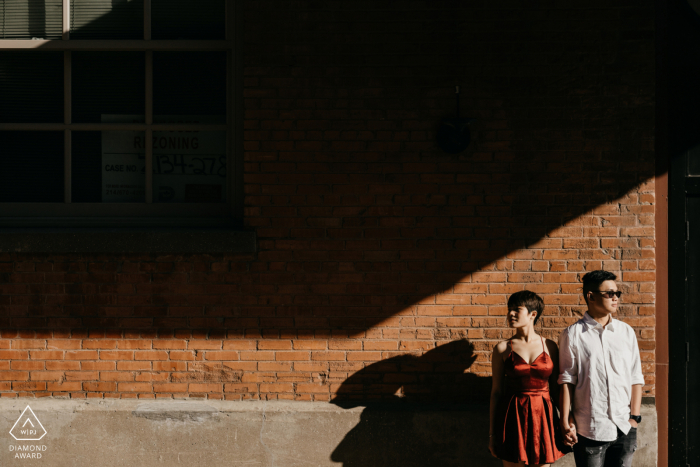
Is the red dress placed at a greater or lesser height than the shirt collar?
lesser

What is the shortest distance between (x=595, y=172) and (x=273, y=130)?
245 centimetres

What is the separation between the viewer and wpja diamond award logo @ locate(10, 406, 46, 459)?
3.66 meters

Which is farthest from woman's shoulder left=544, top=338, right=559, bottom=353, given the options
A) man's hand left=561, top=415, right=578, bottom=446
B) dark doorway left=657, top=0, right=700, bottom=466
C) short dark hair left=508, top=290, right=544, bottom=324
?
dark doorway left=657, top=0, right=700, bottom=466

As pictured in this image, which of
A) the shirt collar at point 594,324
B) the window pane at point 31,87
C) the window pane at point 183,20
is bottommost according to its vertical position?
the shirt collar at point 594,324

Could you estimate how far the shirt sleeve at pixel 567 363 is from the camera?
3.10 meters

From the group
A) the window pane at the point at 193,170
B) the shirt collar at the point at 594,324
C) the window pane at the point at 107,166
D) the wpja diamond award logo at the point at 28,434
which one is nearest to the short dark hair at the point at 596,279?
the shirt collar at the point at 594,324

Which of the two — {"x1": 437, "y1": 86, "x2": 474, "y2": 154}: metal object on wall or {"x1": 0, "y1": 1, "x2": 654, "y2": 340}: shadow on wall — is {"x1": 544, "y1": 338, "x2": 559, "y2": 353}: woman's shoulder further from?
{"x1": 437, "y1": 86, "x2": 474, "y2": 154}: metal object on wall

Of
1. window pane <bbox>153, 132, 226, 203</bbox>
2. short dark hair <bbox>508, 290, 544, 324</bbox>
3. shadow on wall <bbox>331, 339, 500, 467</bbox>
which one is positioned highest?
window pane <bbox>153, 132, 226, 203</bbox>

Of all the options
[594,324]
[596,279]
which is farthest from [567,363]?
[596,279]

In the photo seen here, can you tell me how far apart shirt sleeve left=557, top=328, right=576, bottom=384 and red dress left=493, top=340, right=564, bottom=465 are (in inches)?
3.4

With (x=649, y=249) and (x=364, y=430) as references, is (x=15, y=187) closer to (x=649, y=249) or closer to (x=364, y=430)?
(x=364, y=430)

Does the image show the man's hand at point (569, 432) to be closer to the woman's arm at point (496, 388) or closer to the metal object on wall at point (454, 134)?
the woman's arm at point (496, 388)

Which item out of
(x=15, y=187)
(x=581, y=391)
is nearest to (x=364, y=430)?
(x=581, y=391)

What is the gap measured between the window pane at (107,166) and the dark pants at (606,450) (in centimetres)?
368
